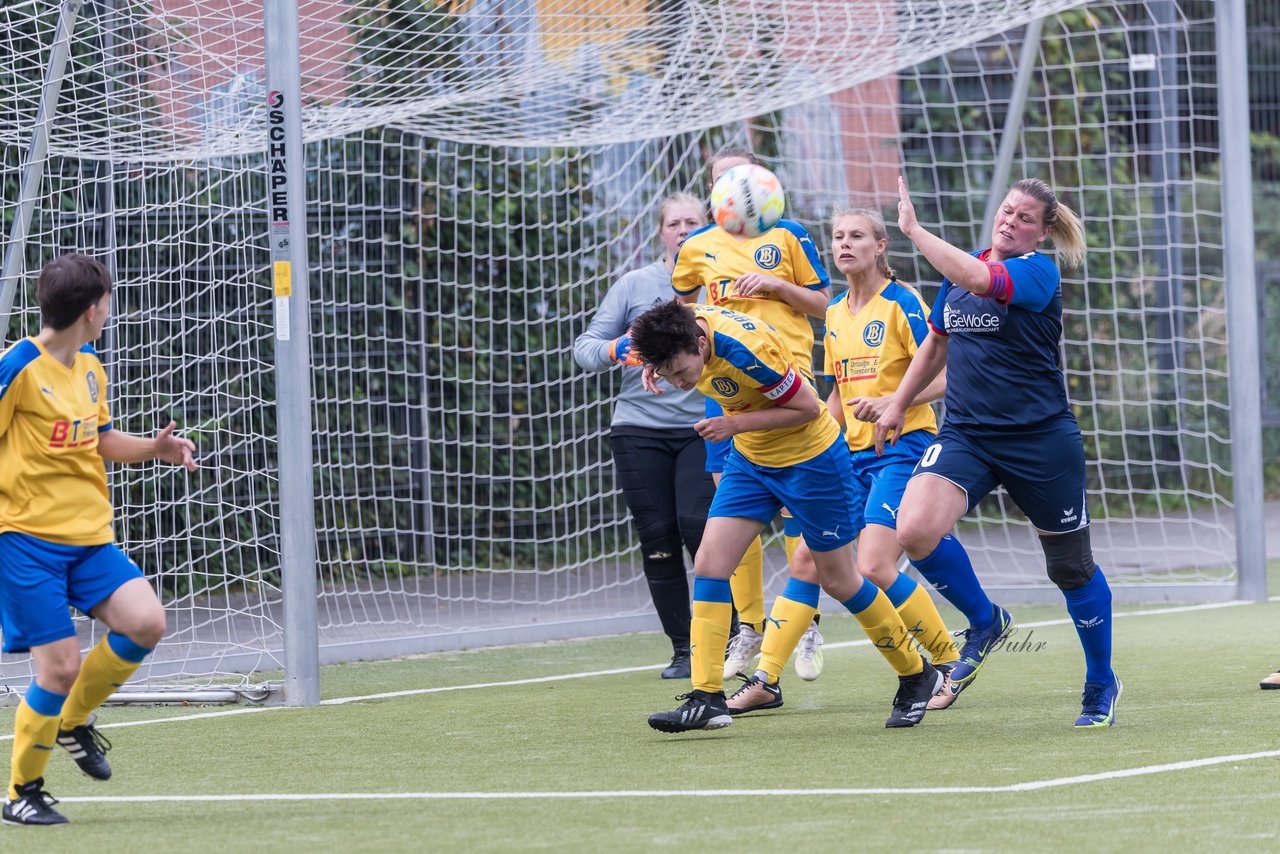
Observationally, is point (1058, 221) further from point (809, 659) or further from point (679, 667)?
point (679, 667)

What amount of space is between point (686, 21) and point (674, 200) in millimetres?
2014

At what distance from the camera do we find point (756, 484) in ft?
19.5

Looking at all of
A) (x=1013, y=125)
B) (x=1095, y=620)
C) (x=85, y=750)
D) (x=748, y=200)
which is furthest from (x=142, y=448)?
(x=1013, y=125)

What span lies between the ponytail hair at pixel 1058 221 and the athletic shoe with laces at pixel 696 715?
1.94 metres

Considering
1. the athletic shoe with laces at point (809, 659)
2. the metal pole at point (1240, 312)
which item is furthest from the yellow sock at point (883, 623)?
the metal pole at point (1240, 312)

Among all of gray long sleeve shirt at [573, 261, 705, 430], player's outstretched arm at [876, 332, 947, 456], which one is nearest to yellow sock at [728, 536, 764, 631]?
gray long sleeve shirt at [573, 261, 705, 430]

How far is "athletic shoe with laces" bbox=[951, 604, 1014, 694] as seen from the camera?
6.50 m

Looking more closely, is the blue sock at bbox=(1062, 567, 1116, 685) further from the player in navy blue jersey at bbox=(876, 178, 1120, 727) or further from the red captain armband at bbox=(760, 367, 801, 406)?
the red captain armband at bbox=(760, 367, 801, 406)

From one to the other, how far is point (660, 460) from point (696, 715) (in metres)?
2.11

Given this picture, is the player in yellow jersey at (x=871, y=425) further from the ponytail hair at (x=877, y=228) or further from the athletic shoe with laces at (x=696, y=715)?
the athletic shoe with laces at (x=696, y=715)

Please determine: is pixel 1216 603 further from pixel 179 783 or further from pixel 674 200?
pixel 179 783

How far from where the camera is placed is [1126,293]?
14273 mm

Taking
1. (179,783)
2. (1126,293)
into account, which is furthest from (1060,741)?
(1126,293)

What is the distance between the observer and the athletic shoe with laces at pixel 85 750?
483 cm
